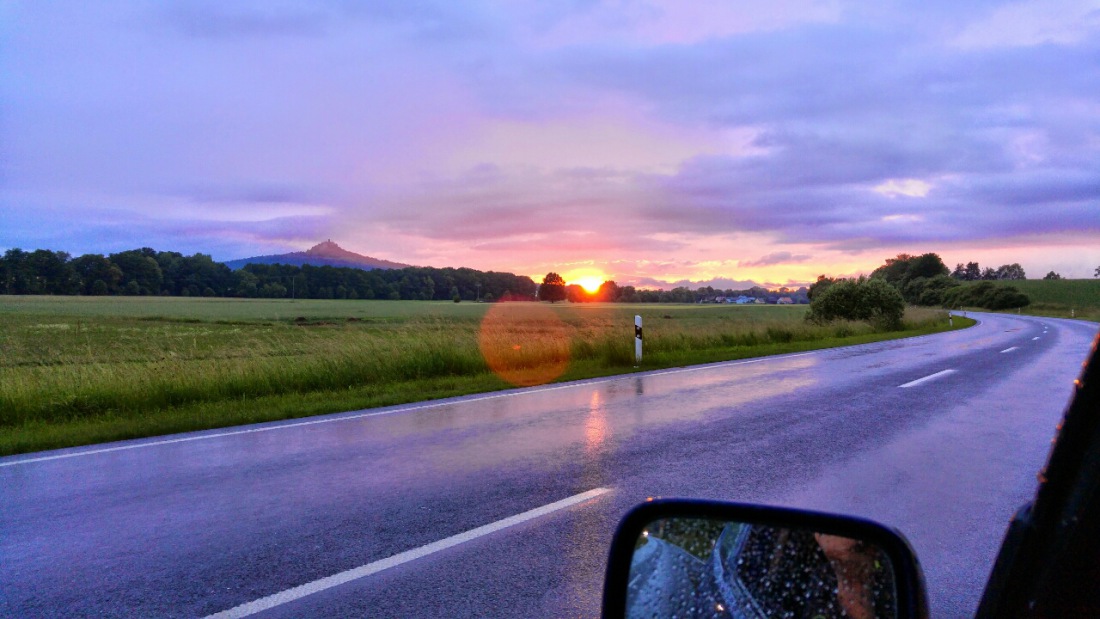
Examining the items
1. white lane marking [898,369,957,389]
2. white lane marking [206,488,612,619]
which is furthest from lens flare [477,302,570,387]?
white lane marking [206,488,612,619]

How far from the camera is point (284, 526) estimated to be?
469cm

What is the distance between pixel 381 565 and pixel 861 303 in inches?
1694

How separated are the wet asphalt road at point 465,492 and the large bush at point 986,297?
101324mm

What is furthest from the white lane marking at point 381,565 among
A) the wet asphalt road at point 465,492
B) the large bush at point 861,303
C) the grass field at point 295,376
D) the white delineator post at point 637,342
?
the large bush at point 861,303

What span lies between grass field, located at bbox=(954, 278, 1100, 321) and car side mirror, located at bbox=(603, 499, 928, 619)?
97708 millimetres

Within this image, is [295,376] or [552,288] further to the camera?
[552,288]

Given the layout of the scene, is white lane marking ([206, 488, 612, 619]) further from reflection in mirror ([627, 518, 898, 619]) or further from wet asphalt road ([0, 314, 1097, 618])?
reflection in mirror ([627, 518, 898, 619])

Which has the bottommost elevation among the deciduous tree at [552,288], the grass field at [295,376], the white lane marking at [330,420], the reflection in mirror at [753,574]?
the white lane marking at [330,420]

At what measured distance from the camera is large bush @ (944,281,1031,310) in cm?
9344

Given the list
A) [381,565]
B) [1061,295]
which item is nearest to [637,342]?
[381,565]

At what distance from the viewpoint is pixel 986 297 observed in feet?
325

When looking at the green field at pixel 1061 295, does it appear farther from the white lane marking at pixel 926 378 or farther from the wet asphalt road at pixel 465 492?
the wet asphalt road at pixel 465 492

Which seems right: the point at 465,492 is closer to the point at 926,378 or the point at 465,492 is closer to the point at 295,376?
the point at 295,376

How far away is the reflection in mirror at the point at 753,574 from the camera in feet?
4.75
